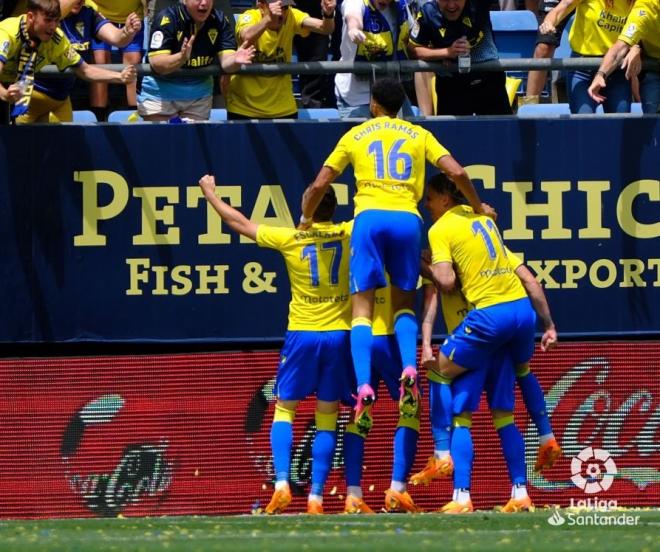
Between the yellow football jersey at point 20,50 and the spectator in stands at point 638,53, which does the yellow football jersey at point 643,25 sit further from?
the yellow football jersey at point 20,50

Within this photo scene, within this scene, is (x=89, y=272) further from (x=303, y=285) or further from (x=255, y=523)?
(x=255, y=523)

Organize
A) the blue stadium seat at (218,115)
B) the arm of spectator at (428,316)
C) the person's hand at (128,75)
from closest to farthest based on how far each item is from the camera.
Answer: the arm of spectator at (428,316) < the person's hand at (128,75) < the blue stadium seat at (218,115)

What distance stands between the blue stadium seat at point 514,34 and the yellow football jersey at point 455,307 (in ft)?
12.6

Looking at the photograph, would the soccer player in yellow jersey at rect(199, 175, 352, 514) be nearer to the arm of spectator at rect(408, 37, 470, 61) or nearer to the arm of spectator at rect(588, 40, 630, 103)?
the arm of spectator at rect(408, 37, 470, 61)

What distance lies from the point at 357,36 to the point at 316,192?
5.02ft

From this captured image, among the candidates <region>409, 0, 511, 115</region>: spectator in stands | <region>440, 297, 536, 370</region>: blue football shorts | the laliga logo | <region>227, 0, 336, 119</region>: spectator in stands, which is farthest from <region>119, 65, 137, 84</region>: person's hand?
the laliga logo

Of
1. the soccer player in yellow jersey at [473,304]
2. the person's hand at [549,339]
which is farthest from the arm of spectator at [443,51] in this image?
the person's hand at [549,339]

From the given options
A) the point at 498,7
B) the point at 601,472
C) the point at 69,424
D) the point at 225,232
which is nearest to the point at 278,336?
the point at 225,232

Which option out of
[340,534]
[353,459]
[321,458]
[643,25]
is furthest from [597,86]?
[340,534]

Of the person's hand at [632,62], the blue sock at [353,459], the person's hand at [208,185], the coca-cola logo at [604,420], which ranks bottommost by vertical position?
the coca-cola logo at [604,420]

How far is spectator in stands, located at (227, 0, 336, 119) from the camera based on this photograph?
11.3 metres

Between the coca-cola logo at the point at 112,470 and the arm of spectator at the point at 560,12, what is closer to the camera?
the coca-cola logo at the point at 112,470

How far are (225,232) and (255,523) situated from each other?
8.70ft

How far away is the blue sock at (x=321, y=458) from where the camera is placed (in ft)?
32.9
